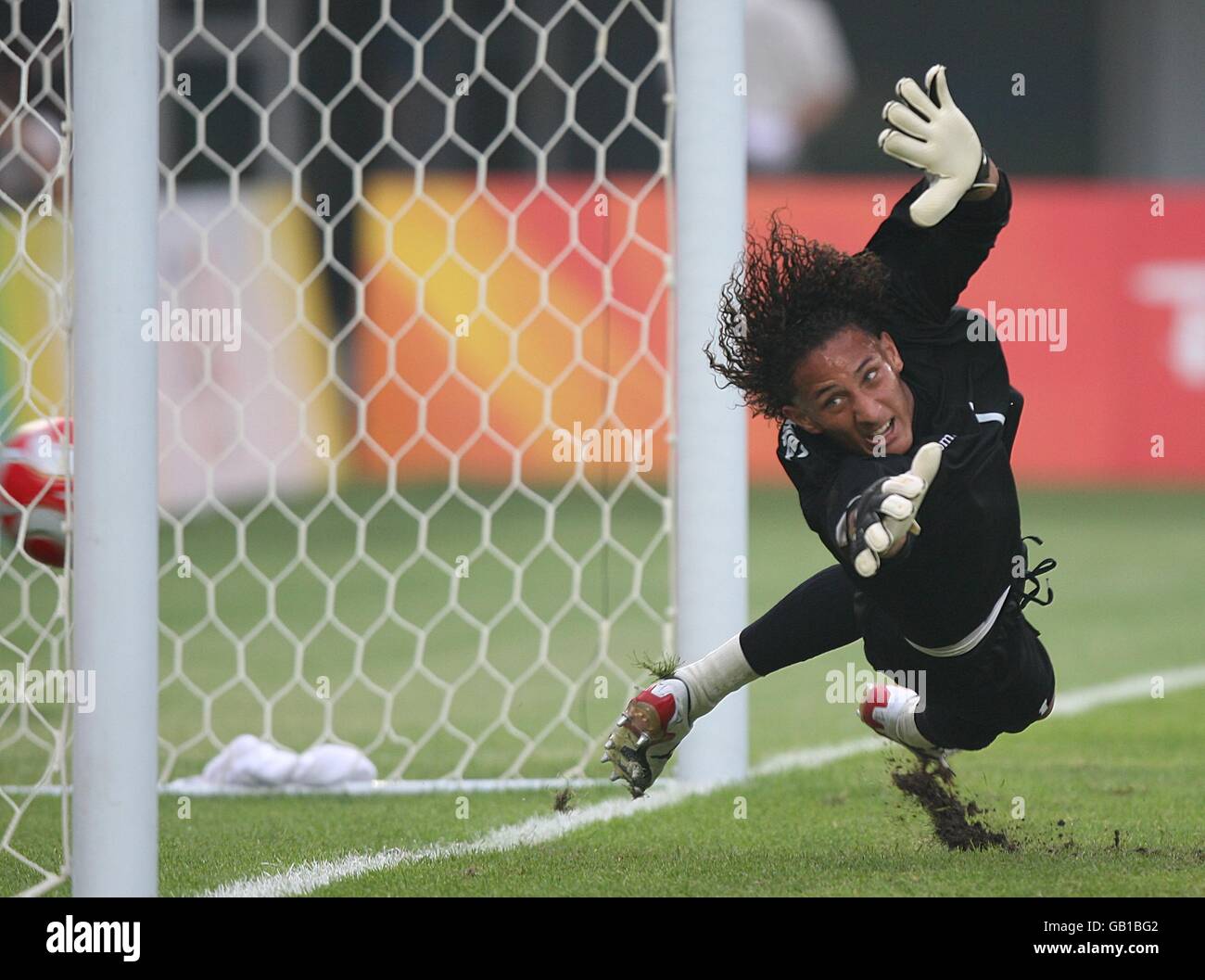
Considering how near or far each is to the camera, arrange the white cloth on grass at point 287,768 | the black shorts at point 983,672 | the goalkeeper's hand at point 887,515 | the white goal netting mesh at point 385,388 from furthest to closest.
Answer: the white goal netting mesh at point 385,388, the white cloth on grass at point 287,768, the black shorts at point 983,672, the goalkeeper's hand at point 887,515

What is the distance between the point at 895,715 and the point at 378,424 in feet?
25.9

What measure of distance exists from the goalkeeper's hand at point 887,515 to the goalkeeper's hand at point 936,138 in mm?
487

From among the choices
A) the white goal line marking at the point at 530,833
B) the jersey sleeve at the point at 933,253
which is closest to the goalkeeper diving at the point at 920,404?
the jersey sleeve at the point at 933,253

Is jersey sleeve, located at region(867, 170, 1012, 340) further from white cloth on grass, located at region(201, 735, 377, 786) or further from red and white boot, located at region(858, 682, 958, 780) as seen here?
white cloth on grass, located at region(201, 735, 377, 786)

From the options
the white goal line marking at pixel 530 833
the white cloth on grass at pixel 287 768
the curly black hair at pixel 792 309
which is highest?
the curly black hair at pixel 792 309

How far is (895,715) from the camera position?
3311mm

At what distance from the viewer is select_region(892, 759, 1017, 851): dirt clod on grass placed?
328 cm

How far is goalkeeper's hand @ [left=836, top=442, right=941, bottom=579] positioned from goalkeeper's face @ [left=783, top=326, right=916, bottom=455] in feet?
0.70

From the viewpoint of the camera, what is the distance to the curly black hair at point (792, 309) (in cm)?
278

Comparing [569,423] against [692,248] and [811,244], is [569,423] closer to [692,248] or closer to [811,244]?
[692,248]

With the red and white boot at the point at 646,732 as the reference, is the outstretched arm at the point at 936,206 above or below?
above

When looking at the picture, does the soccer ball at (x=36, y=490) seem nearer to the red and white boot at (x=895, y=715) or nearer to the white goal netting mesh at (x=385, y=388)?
the white goal netting mesh at (x=385, y=388)

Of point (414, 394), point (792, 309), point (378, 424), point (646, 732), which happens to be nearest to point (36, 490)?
point (646, 732)
